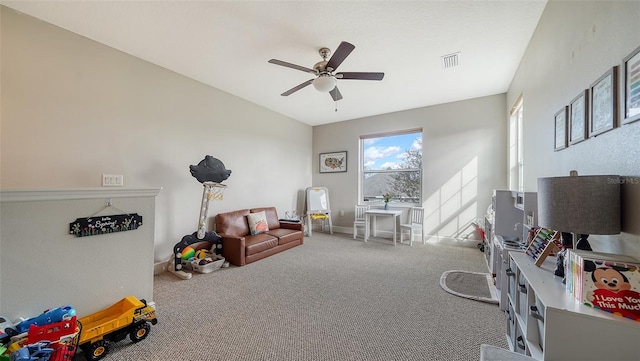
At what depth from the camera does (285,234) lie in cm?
416

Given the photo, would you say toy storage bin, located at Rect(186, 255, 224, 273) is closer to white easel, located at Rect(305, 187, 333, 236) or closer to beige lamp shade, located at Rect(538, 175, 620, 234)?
white easel, located at Rect(305, 187, 333, 236)

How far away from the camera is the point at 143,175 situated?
3.00 meters

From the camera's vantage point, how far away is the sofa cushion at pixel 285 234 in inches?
A: 160

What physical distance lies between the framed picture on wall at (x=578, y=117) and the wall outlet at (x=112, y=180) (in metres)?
4.34

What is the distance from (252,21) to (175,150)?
215 cm

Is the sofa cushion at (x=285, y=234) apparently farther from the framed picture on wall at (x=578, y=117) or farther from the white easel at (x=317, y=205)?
the framed picture on wall at (x=578, y=117)

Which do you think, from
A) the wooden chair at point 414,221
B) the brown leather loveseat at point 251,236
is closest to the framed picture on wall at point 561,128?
the wooden chair at point 414,221

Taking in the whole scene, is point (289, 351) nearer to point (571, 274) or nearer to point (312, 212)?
point (571, 274)

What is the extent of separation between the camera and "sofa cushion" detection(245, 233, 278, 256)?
3.45 metres

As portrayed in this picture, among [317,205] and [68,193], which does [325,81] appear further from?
[317,205]

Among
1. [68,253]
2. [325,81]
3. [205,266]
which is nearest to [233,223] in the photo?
[205,266]

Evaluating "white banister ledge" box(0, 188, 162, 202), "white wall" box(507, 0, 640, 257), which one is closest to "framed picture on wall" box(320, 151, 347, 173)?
"white wall" box(507, 0, 640, 257)

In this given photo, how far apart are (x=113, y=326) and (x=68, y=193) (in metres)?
1.02

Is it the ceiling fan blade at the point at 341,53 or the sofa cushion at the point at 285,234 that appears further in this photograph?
the sofa cushion at the point at 285,234
